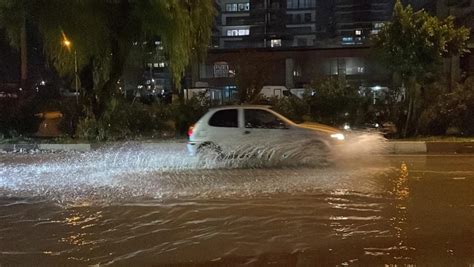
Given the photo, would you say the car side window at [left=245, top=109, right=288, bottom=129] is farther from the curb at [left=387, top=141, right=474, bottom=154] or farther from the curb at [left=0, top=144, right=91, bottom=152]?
the curb at [left=0, top=144, right=91, bottom=152]

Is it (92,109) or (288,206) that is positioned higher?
(92,109)

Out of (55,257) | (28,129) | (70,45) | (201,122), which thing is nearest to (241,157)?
(201,122)

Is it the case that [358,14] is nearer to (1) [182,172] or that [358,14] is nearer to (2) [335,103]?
(2) [335,103]

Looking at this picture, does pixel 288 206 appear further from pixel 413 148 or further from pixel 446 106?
pixel 446 106

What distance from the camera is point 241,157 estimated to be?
1411cm

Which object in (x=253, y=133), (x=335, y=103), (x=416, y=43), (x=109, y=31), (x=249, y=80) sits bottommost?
(x=253, y=133)

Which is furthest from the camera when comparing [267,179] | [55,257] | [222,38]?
[222,38]

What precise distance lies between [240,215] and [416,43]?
1241 centimetres

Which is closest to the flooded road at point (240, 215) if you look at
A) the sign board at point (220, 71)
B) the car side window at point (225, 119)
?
the car side window at point (225, 119)

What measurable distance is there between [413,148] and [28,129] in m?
15.8

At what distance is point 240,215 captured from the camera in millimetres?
8570

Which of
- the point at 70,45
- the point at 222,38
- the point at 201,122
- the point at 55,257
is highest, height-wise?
the point at 222,38

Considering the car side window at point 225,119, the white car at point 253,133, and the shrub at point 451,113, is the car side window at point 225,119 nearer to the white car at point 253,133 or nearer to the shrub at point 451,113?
the white car at point 253,133

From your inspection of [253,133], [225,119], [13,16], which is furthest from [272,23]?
[253,133]
